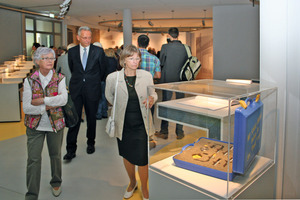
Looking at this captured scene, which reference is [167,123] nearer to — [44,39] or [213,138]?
[213,138]

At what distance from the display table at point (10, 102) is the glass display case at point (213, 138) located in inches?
216

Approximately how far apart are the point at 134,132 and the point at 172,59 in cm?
216

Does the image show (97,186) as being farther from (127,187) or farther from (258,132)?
(258,132)

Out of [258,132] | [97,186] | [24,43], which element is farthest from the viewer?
[24,43]

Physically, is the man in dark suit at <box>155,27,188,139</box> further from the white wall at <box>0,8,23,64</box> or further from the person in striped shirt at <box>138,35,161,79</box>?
the white wall at <box>0,8,23,64</box>

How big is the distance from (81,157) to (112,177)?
0.91 m

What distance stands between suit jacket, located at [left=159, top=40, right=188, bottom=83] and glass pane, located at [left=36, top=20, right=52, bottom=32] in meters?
10.3

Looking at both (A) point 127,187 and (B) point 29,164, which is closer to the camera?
(B) point 29,164

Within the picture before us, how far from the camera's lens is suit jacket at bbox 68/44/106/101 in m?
4.23

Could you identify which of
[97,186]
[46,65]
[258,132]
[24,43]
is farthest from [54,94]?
[24,43]

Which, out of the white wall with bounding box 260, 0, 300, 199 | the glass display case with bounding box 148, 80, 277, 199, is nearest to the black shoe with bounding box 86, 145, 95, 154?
the glass display case with bounding box 148, 80, 277, 199

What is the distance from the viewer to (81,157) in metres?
4.42

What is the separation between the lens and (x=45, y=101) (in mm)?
2770

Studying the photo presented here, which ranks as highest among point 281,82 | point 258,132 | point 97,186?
point 281,82
